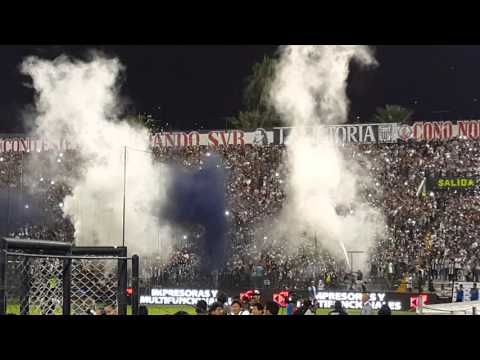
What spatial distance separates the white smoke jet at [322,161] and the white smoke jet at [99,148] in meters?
6.62

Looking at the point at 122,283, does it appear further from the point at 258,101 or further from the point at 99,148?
the point at 258,101

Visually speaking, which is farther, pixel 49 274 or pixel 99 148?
pixel 99 148

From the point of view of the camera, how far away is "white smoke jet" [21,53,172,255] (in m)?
32.6

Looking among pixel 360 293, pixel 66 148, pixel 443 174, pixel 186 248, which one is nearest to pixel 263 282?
pixel 360 293

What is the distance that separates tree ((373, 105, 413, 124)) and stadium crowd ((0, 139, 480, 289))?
755 cm

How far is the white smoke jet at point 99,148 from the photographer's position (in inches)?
1284

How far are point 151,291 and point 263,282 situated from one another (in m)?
3.65

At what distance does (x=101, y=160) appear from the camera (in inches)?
1374

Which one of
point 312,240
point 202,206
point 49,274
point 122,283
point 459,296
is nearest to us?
point 122,283

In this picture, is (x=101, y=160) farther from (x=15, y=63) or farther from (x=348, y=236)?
(x=348, y=236)

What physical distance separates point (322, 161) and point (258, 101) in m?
11.2

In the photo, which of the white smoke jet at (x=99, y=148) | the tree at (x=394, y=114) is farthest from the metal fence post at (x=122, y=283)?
the tree at (x=394, y=114)

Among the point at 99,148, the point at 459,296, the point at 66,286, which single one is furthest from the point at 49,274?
the point at 99,148

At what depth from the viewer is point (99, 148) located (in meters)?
35.4
